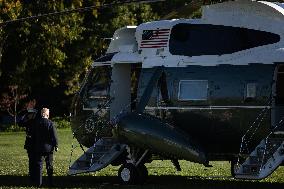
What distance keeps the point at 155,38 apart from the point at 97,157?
3016 millimetres

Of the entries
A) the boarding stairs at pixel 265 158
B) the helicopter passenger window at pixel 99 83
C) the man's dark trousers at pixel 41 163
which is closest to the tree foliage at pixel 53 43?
the helicopter passenger window at pixel 99 83

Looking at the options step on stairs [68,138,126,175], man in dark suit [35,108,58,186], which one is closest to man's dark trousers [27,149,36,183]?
man in dark suit [35,108,58,186]

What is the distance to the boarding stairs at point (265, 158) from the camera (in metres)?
13.3

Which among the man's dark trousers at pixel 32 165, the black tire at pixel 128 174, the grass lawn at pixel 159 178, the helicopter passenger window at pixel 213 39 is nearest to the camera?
the helicopter passenger window at pixel 213 39

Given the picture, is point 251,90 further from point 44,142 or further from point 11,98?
point 11,98

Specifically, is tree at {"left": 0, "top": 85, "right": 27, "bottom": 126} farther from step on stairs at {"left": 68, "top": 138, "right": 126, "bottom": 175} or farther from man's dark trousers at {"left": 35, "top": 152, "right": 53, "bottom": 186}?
man's dark trousers at {"left": 35, "top": 152, "right": 53, "bottom": 186}

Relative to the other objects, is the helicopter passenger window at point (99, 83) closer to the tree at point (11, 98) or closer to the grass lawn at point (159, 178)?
the grass lawn at point (159, 178)

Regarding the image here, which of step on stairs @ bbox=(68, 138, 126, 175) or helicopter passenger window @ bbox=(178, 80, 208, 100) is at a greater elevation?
helicopter passenger window @ bbox=(178, 80, 208, 100)

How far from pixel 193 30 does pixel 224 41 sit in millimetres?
847

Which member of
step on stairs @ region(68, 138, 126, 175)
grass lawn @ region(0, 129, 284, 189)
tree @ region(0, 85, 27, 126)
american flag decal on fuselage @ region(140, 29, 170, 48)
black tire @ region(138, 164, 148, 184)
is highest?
american flag decal on fuselage @ region(140, 29, 170, 48)

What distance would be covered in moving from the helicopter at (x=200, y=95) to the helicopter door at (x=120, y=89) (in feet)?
0.08

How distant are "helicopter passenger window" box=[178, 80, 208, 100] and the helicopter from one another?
0.07 ft

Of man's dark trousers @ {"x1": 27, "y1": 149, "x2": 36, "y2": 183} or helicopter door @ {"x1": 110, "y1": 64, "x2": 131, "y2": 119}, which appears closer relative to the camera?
man's dark trousers @ {"x1": 27, "y1": 149, "x2": 36, "y2": 183}

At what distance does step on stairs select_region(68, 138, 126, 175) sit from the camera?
1570 cm
